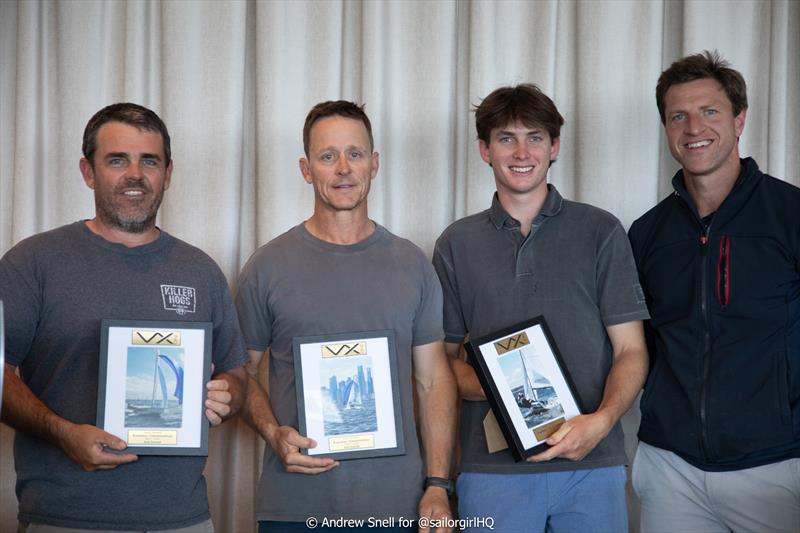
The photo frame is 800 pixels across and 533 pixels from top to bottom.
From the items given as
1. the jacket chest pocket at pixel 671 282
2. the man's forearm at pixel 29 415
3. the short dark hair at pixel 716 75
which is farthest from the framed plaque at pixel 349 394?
the short dark hair at pixel 716 75

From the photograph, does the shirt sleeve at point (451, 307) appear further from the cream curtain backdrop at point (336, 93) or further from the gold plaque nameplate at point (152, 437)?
the gold plaque nameplate at point (152, 437)

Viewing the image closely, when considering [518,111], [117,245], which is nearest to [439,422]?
[518,111]

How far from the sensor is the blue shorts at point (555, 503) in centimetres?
295

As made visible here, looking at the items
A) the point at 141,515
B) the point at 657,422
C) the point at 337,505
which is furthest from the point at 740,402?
the point at 141,515

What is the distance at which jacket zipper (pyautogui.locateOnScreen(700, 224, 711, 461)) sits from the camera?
300 centimetres

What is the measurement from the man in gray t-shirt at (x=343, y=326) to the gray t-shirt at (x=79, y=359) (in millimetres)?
302

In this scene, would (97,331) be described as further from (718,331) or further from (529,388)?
(718,331)

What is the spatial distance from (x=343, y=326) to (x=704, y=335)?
51.0 inches

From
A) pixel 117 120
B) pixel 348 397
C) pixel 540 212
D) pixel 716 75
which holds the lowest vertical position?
pixel 348 397

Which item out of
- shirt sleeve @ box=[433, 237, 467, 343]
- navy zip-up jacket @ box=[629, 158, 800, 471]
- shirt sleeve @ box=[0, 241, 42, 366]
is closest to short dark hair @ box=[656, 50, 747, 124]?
navy zip-up jacket @ box=[629, 158, 800, 471]

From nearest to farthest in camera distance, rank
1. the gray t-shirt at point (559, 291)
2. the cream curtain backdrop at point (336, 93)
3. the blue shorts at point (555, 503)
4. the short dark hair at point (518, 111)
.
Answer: the blue shorts at point (555, 503) < the gray t-shirt at point (559, 291) < the short dark hair at point (518, 111) < the cream curtain backdrop at point (336, 93)

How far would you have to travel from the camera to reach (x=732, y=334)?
3.03 metres

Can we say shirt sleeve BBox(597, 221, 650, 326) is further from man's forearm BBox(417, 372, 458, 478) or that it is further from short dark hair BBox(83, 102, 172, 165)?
short dark hair BBox(83, 102, 172, 165)

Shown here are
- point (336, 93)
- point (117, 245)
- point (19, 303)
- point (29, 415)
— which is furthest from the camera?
point (336, 93)
